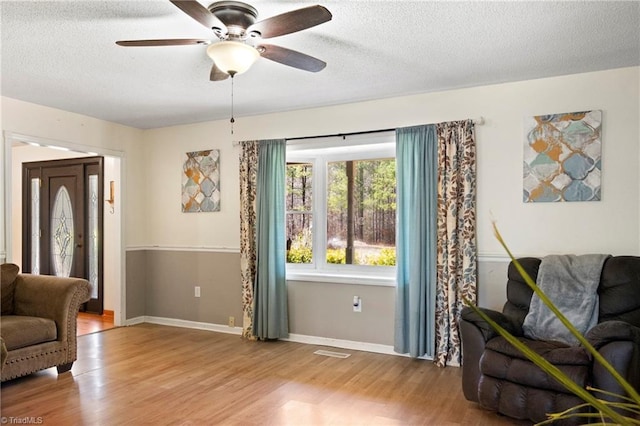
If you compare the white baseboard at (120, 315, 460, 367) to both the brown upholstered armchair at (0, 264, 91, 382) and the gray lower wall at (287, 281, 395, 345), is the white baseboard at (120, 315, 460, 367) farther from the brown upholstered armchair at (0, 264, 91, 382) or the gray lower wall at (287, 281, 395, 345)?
the brown upholstered armchair at (0, 264, 91, 382)

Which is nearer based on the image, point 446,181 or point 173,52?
point 173,52

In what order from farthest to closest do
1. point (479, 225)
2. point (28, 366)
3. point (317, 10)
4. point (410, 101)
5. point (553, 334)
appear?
point (410, 101)
point (479, 225)
point (28, 366)
point (553, 334)
point (317, 10)

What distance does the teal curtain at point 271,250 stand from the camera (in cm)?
470

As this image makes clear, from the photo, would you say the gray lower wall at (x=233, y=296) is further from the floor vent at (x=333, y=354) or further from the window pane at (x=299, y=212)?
the window pane at (x=299, y=212)

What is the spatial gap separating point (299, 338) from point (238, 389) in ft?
4.61

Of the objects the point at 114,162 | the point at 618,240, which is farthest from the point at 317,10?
the point at 114,162

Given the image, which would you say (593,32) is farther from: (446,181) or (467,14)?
(446,181)

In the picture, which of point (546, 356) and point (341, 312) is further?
point (341, 312)

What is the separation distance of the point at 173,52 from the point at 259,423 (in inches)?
100

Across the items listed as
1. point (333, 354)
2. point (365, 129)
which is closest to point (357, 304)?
point (333, 354)

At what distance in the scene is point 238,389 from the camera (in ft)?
11.1

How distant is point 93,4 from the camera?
2471mm

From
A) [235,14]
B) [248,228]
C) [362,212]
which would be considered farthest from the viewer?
[248,228]

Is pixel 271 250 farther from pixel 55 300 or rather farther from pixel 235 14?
pixel 235 14
